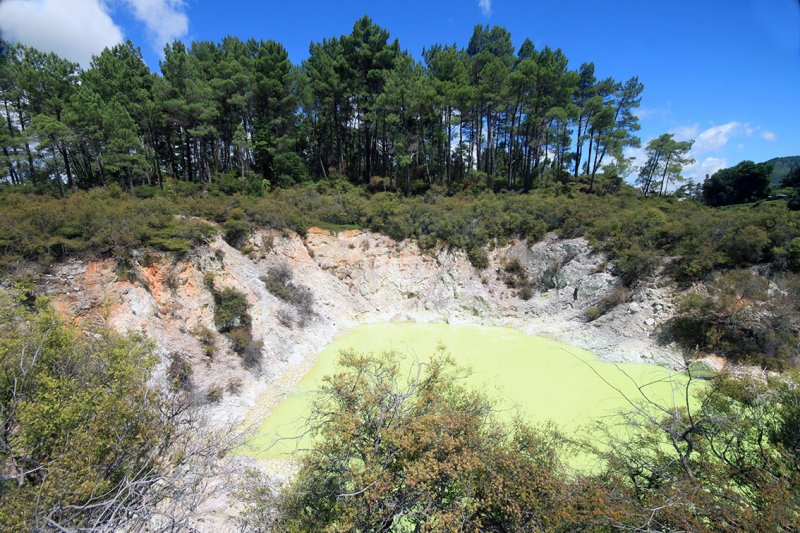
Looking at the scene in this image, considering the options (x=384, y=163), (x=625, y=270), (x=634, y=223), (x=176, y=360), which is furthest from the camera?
(x=384, y=163)

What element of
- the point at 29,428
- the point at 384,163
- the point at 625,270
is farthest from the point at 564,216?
the point at 29,428

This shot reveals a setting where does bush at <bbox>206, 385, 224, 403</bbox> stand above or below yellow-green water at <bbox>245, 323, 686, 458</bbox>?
above

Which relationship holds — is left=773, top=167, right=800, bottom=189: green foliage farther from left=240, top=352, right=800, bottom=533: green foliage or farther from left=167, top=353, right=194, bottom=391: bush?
left=167, top=353, right=194, bottom=391: bush

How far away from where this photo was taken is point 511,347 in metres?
16.7

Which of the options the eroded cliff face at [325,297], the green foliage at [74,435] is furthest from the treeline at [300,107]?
the green foliage at [74,435]

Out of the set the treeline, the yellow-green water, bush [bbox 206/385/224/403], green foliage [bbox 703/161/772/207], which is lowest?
the yellow-green water

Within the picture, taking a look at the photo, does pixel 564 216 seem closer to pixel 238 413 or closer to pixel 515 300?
pixel 515 300

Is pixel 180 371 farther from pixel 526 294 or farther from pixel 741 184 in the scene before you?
pixel 741 184

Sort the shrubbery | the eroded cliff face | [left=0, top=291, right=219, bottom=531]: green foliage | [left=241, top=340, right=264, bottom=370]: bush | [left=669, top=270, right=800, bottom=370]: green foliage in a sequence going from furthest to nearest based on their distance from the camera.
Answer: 1. [left=241, top=340, right=264, bottom=370]: bush
2. the shrubbery
3. the eroded cliff face
4. [left=669, top=270, right=800, bottom=370]: green foliage
5. [left=0, top=291, right=219, bottom=531]: green foliage

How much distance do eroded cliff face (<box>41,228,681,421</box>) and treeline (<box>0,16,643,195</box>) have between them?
9859 millimetres

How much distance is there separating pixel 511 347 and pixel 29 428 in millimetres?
17207

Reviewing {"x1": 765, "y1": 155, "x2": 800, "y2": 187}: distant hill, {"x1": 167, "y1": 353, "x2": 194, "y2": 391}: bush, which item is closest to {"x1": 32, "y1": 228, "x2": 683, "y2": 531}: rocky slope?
{"x1": 167, "y1": 353, "x2": 194, "y2": 391}: bush

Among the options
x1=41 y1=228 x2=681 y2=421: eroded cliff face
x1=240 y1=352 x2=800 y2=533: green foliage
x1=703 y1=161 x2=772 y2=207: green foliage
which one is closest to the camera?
x1=240 y1=352 x2=800 y2=533: green foliage

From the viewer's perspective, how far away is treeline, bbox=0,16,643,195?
77.4ft
